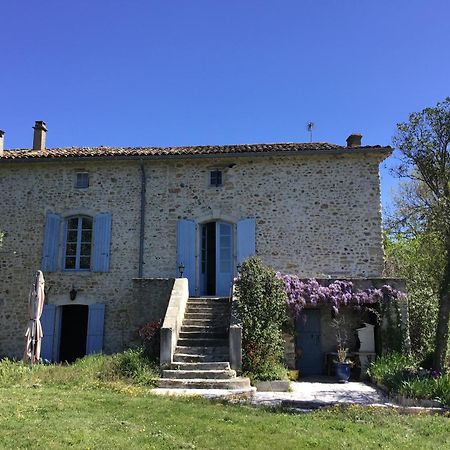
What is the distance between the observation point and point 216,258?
1293 cm

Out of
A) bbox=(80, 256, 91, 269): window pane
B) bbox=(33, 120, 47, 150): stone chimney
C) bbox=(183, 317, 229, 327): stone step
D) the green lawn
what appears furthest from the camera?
bbox=(33, 120, 47, 150): stone chimney

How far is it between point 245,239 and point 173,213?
208 centimetres

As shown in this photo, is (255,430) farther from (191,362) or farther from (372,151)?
(372,151)

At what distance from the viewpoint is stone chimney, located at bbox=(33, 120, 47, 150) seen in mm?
14930

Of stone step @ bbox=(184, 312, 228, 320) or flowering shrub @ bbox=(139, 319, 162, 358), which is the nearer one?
flowering shrub @ bbox=(139, 319, 162, 358)

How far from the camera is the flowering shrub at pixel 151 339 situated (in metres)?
9.99

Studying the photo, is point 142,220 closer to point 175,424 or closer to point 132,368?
point 132,368

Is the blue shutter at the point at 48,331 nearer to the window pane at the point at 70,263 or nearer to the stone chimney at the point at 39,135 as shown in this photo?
the window pane at the point at 70,263

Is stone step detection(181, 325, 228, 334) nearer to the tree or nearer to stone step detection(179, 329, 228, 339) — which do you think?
stone step detection(179, 329, 228, 339)

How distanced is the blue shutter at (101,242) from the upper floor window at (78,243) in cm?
34

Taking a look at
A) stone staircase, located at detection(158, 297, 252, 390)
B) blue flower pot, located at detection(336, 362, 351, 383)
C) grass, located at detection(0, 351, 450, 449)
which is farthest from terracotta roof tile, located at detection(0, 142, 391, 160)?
grass, located at detection(0, 351, 450, 449)

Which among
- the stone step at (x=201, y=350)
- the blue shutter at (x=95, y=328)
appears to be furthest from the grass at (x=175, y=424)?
the blue shutter at (x=95, y=328)

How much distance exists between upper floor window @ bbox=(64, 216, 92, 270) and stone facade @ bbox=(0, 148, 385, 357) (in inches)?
11.7

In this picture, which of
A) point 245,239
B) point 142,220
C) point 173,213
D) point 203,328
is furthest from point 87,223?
point 203,328
